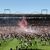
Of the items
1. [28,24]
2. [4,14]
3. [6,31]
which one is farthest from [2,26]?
[28,24]

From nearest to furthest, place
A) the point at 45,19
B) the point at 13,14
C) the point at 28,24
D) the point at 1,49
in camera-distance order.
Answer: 1. the point at 1,49
2. the point at 13,14
3. the point at 45,19
4. the point at 28,24

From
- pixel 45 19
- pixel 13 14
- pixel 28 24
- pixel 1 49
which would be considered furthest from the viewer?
pixel 28 24

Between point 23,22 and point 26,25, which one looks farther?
point 23,22

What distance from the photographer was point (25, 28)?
26047mm

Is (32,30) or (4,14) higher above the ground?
(4,14)

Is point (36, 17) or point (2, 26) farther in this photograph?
point (2, 26)

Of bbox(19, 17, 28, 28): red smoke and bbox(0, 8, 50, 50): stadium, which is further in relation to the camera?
bbox(19, 17, 28, 28): red smoke

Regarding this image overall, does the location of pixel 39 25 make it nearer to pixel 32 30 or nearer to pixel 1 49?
pixel 32 30

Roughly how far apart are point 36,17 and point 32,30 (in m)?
2.75

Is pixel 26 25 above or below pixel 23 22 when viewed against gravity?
below

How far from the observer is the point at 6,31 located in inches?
958

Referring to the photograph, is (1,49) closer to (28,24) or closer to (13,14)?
(13,14)

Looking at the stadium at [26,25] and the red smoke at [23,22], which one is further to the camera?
the red smoke at [23,22]

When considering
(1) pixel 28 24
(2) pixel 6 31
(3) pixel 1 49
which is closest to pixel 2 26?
(2) pixel 6 31
